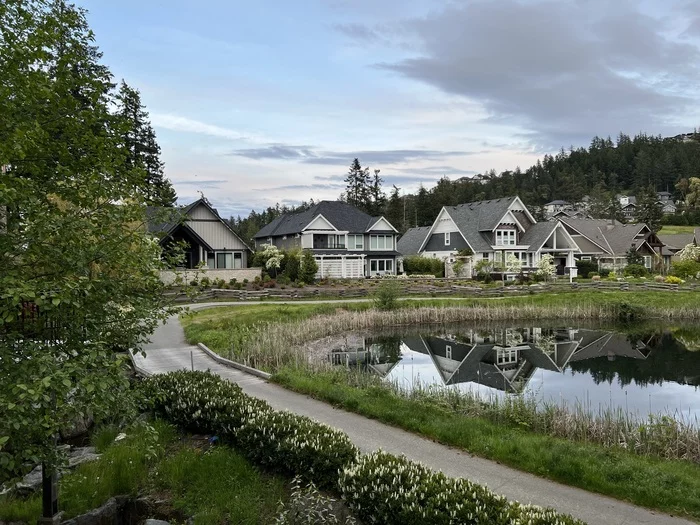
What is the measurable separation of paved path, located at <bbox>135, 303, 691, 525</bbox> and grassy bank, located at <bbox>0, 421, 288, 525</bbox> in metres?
2.18

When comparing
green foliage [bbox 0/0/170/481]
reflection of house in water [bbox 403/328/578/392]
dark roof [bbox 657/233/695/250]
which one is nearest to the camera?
green foliage [bbox 0/0/170/481]

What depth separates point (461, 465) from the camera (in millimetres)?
8445

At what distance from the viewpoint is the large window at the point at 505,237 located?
49991 mm

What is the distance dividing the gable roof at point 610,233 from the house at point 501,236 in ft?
16.1

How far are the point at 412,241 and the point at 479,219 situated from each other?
12.0 metres

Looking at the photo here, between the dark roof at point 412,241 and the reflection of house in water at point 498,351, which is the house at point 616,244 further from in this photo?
the reflection of house in water at point 498,351

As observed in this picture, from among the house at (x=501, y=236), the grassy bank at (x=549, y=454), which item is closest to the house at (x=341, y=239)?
the house at (x=501, y=236)

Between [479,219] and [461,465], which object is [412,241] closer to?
[479,219]

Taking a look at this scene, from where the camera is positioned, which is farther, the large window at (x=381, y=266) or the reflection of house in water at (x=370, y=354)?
the large window at (x=381, y=266)

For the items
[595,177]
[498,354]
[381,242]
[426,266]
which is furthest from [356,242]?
[595,177]

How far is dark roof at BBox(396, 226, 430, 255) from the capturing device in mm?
60750

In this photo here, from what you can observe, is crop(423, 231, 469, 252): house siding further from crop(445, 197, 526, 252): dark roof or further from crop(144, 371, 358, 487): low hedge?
crop(144, 371, 358, 487): low hedge

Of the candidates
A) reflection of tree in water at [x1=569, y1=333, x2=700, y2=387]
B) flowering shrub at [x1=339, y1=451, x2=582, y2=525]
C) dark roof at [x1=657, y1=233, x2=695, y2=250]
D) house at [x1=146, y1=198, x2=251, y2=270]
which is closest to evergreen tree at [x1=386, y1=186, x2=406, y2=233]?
dark roof at [x1=657, y1=233, x2=695, y2=250]

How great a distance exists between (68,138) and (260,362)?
1186 centimetres
